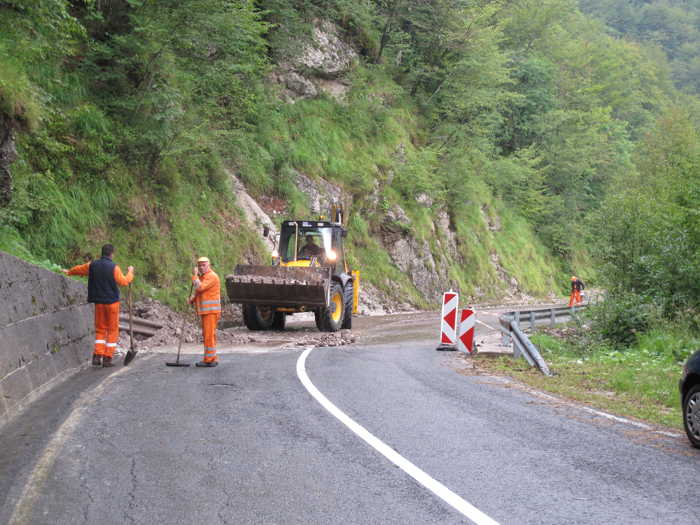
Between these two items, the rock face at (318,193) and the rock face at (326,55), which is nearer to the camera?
the rock face at (318,193)

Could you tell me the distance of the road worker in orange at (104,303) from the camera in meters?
11.0

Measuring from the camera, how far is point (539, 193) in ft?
160

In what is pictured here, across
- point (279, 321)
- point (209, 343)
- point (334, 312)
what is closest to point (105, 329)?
point (209, 343)

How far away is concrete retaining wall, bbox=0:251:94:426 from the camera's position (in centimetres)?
766

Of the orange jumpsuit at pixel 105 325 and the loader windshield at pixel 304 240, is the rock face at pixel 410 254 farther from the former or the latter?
the orange jumpsuit at pixel 105 325

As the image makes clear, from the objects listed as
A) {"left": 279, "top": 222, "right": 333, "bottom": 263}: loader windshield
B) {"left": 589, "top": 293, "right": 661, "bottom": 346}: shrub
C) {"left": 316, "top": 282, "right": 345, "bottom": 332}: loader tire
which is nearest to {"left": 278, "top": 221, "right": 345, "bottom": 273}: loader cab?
{"left": 279, "top": 222, "right": 333, "bottom": 263}: loader windshield

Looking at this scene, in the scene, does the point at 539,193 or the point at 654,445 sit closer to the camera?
the point at 654,445

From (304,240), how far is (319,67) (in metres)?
17.4

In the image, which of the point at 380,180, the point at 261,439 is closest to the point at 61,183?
the point at 261,439

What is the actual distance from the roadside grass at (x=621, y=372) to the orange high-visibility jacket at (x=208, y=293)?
5.06m

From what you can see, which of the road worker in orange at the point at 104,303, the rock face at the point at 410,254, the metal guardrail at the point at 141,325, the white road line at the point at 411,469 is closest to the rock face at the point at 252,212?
the rock face at the point at 410,254

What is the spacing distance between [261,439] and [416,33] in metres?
36.5

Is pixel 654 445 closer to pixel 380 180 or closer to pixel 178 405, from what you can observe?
pixel 178 405

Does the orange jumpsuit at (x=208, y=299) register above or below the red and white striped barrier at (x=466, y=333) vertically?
above
